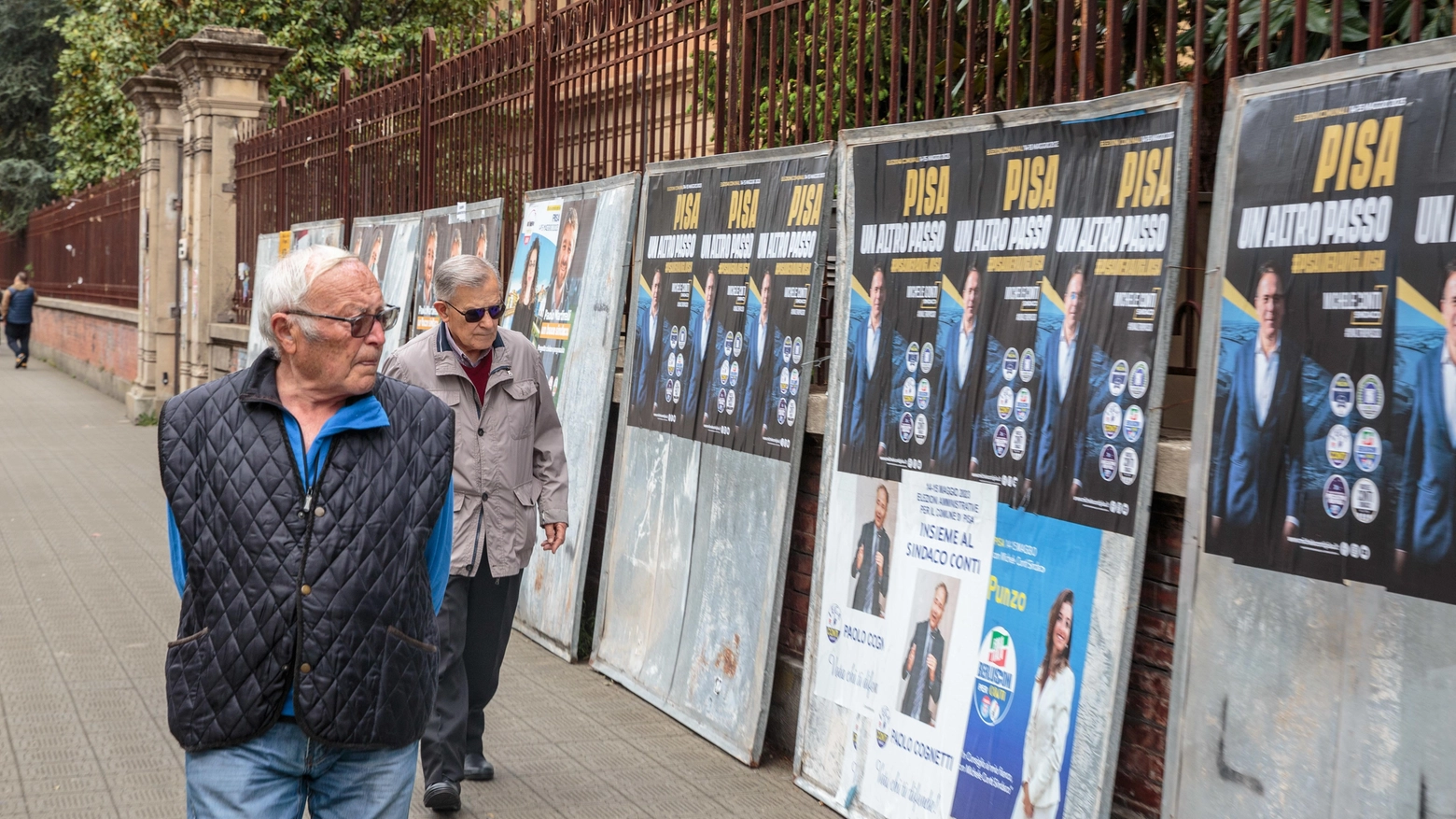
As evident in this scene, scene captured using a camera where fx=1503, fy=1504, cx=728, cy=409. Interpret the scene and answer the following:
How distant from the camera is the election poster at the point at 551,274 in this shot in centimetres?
780

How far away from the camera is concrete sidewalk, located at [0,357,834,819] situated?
17.3ft

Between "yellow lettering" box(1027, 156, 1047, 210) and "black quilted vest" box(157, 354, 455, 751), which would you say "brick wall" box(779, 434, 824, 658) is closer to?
"yellow lettering" box(1027, 156, 1047, 210)

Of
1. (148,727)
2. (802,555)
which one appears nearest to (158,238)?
(148,727)

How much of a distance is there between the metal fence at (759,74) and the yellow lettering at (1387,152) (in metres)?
0.32

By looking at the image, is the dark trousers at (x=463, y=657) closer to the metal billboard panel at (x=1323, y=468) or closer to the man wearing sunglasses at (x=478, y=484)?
the man wearing sunglasses at (x=478, y=484)

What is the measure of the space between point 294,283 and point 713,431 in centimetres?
335

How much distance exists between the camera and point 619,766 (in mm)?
5707

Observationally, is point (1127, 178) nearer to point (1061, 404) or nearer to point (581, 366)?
point (1061, 404)

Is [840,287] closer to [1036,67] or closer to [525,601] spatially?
[1036,67]

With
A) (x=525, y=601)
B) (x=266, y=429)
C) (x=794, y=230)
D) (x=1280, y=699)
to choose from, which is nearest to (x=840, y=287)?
(x=794, y=230)

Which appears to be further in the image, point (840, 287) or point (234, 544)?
point (840, 287)

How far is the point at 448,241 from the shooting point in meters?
9.82

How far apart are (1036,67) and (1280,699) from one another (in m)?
2.20

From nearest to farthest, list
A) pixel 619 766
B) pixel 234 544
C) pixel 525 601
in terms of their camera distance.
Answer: pixel 234 544 → pixel 619 766 → pixel 525 601
